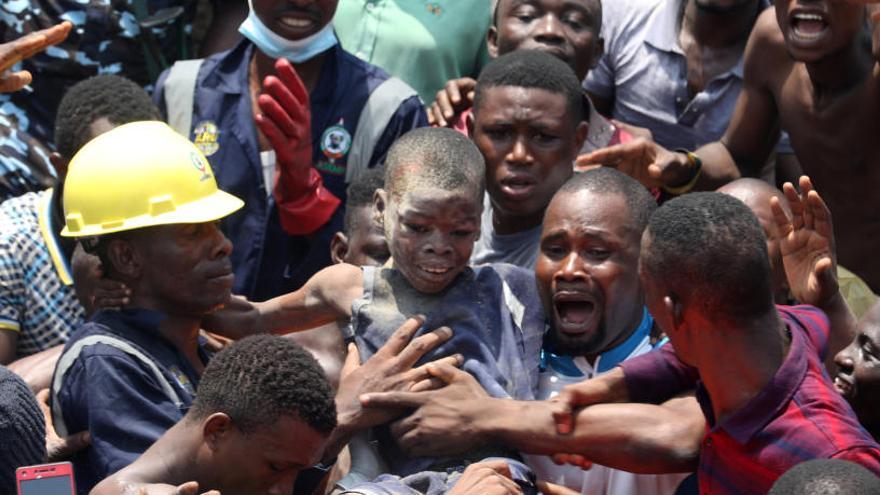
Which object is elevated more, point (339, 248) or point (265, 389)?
point (265, 389)

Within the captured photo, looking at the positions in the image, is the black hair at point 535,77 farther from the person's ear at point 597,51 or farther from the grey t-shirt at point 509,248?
the person's ear at point 597,51

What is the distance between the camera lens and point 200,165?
554 cm

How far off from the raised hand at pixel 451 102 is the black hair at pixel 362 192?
1.85 feet

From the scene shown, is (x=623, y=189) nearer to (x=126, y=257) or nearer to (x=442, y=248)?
(x=442, y=248)

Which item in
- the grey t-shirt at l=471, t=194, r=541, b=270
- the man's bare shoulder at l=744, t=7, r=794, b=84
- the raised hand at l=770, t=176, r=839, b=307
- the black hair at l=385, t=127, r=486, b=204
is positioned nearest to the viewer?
the raised hand at l=770, t=176, r=839, b=307

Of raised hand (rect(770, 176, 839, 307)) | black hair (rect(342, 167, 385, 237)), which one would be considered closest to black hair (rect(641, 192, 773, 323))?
raised hand (rect(770, 176, 839, 307))

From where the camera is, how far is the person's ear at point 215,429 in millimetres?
4566

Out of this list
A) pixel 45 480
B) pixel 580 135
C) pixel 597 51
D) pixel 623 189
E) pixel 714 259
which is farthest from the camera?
pixel 597 51

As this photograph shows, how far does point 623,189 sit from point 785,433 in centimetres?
139

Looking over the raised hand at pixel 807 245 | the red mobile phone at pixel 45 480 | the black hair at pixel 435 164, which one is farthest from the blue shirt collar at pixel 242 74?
the red mobile phone at pixel 45 480

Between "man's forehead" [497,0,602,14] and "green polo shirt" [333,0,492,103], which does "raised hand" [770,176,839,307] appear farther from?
"green polo shirt" [333,0,492,103]

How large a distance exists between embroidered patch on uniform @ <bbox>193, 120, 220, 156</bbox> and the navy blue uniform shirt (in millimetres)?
1696

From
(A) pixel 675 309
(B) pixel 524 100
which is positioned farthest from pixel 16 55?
(A) pixel 675 309

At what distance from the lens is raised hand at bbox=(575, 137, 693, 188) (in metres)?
6.53
